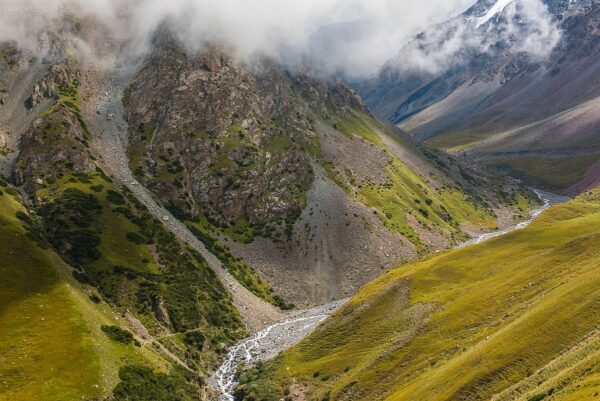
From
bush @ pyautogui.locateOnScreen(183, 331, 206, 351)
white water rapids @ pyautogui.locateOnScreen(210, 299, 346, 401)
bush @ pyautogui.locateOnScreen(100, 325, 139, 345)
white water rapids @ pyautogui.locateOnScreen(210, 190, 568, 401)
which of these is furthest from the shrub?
bush @ pyautogui.locateOnScreen(183, 331, 206, 351)

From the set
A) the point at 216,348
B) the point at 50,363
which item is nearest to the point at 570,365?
the point at 50,363

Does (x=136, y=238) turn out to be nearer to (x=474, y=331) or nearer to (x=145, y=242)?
(x=145, y=242)

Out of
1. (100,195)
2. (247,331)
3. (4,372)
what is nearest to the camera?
(4,372)

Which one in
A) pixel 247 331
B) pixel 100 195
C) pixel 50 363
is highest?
pixel 100 195

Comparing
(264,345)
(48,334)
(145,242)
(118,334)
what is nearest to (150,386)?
(118,334)

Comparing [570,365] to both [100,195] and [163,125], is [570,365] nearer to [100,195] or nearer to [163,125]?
[100,195]

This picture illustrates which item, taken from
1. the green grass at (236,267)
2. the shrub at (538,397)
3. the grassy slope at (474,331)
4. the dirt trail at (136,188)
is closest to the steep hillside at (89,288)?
the dirt trail at (136,188)

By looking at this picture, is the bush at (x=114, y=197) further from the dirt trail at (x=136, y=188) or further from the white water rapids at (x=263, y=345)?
the white water rapids at (x=263, y=345)
